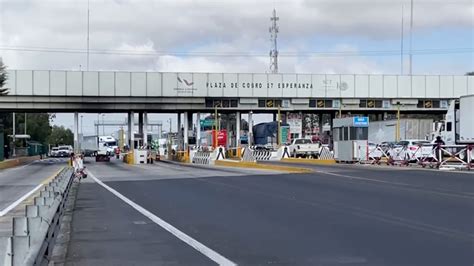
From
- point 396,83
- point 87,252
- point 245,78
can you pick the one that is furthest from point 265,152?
point 87,252

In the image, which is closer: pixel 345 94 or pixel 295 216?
pixel 295 216

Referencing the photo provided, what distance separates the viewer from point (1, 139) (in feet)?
201

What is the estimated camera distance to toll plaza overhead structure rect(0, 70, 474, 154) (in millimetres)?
69938

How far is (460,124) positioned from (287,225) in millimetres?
28476

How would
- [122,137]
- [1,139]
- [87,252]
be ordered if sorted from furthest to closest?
1. [122,137]
2. [1,139]
3. [87,252]

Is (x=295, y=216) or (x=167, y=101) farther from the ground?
(x=167, y=101)

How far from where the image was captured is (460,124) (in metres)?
40.0

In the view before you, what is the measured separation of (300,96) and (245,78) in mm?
6208

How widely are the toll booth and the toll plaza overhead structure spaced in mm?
27965

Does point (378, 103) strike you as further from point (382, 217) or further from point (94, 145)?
point (382, 217)

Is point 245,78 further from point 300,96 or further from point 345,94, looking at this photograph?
point 345,94

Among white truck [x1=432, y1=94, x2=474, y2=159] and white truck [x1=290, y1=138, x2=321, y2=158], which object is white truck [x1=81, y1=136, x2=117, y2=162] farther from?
white truck [x1=432, y1=94, x2=474, y2=159]

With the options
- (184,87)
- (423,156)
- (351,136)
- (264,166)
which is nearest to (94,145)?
(184,87)

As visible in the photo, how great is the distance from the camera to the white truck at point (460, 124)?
38.9 metres
